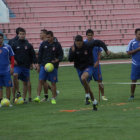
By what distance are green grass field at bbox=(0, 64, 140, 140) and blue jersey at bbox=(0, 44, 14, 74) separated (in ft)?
3.21

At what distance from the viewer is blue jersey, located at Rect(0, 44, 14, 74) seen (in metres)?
12.0

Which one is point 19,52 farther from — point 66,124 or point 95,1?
point 95,1

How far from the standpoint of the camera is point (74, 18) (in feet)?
114

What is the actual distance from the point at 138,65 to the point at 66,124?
4802mm

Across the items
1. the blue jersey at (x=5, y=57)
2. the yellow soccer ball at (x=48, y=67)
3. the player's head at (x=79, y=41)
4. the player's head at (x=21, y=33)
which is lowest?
the yellow soccer ball at (x=48, y=67)

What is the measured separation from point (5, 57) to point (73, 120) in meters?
3.63

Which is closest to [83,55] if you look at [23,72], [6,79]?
[6,79]

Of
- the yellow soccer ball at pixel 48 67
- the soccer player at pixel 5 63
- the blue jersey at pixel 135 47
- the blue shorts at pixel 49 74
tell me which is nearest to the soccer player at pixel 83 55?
the yellow soccer ball at pixel 48 67

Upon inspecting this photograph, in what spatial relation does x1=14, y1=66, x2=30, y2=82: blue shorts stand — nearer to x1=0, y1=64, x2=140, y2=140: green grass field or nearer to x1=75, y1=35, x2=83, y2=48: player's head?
x1=0, y1=64, x2=140, y2=140: green grass field

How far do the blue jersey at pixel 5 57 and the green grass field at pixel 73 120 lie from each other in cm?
98

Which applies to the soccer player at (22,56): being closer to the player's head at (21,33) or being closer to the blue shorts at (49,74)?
the player's head at (21,33)

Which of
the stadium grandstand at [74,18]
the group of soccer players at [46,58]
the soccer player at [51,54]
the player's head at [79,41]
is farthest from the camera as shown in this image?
the stadium grandstand at [74,18]

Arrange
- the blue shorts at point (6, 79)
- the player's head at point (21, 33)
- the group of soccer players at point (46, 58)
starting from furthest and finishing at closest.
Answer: the player's head at point (21, 33) < the blue shorts at point (6, 79) < the group of soccer players at point (46, 58)

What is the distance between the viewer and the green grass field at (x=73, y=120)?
747 cm
